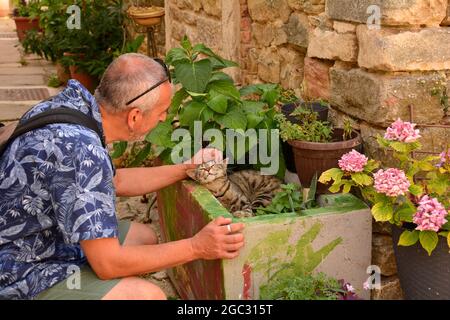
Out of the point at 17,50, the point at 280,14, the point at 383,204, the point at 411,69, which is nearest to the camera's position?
the point at 383,204

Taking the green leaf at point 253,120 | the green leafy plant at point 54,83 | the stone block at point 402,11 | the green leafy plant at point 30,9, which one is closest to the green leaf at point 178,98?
the green leaf at point 253,120

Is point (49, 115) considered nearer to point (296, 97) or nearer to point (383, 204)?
point (383, 204)

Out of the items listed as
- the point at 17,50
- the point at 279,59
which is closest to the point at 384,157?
the point at 279,59

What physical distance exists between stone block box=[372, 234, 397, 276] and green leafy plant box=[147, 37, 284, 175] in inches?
22.5

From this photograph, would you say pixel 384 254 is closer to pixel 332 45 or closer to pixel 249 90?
pixel 332 45

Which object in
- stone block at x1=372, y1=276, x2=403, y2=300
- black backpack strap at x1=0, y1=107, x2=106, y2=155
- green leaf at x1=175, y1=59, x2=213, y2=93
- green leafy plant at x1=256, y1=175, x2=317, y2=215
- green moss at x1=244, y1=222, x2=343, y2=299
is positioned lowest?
stone block at x1=372, y1=276, x2=403, y2=300

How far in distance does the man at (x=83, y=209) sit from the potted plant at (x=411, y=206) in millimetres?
513

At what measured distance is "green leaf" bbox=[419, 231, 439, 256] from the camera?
2424 millimetres

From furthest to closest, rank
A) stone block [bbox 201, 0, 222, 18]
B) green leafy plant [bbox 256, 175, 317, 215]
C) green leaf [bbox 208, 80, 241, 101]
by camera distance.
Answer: stone block [bbox 201, 0, 222, 18], green leaf [bbox 208, 80, 241, 101], green leafy plant [bbox 256, 175, 317, 215]

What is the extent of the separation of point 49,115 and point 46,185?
9.1 inches

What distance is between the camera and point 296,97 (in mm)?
3498

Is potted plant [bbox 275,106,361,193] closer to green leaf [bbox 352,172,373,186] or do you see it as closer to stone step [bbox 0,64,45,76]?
green leaf [bbox 352,172,373,186]

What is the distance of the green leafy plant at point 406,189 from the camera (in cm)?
239

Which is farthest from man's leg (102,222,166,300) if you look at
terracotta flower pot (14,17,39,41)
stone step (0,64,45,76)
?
terracotta flower pot (14,17,39,41)
